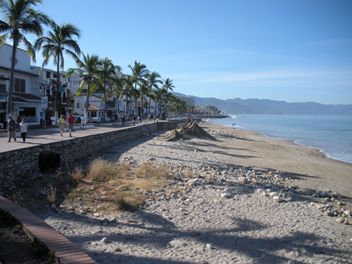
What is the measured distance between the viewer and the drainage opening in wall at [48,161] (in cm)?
1461

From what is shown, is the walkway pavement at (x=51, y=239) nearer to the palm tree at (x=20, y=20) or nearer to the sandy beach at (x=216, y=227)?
the sandy beach at (x=216, y=227)

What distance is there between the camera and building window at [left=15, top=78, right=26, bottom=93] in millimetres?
40938

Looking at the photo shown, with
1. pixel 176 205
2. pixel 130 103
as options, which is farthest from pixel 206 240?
pixel 130 103

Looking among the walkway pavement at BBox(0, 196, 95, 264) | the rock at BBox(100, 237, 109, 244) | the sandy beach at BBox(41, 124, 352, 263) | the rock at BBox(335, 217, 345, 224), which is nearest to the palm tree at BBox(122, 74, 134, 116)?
the sandy beach at BBox(41, 124, 352, 263)

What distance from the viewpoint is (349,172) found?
23.7 meters

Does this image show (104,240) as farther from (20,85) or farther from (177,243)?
(20,85)

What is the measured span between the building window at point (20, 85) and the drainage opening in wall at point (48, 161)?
2881 centimetres

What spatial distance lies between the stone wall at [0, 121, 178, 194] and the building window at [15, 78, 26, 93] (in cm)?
1717

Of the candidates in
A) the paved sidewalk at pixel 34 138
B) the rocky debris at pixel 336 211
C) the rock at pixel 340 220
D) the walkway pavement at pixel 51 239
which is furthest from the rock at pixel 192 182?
the walkway pavement at pixel 51 239

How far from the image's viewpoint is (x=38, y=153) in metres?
14.7

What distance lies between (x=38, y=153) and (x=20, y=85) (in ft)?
97.9

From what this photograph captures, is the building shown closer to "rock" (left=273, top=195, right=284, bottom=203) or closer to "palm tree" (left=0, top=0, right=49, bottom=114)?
"palm tree" (left=0, top=0, right=49, bottom=114)

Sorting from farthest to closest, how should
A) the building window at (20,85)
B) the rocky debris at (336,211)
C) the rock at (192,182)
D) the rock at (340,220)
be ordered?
the building window at (20,85)
the rock at (192,182)
the rocky debris at (336,211)
the rock at (340,220)

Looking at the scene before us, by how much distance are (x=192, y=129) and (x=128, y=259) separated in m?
39.3
